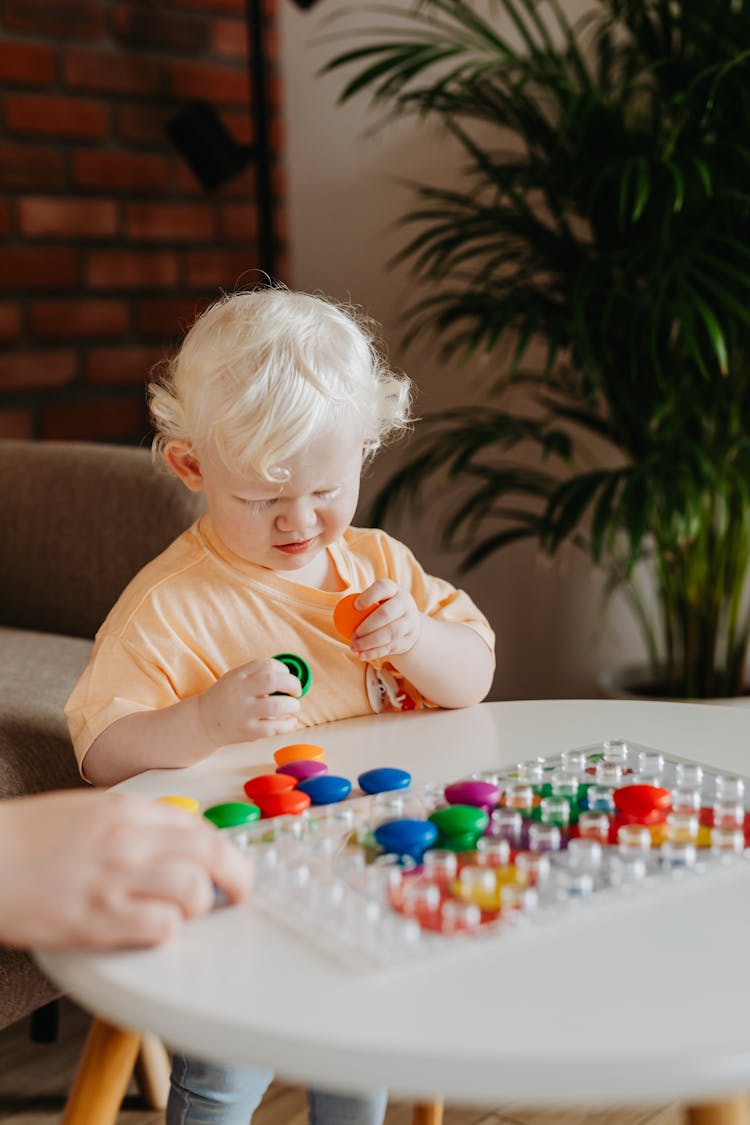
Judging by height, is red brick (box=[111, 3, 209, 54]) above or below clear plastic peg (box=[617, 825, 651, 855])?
above

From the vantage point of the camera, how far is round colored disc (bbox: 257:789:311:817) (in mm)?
784

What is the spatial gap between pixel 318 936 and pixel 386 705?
0.47 meters

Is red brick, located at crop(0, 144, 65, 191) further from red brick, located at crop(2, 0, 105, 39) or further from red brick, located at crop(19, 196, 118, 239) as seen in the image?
red brick, located at crop(2, 0, 105, 39)

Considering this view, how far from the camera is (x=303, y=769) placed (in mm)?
854

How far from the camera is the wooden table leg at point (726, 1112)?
614mm

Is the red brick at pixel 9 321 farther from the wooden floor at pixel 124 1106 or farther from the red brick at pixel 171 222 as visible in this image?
the wooden floor at pixel 124 1106

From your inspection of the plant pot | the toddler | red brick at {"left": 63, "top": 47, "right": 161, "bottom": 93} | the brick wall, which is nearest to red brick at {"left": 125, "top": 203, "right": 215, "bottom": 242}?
the brick wall

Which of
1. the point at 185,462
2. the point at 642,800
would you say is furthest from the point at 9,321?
the point at 642,800

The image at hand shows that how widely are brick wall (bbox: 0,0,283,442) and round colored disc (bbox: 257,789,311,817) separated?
5.64ft

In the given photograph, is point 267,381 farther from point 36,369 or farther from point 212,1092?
point 36,369

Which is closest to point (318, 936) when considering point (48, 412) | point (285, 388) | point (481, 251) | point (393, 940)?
point (393, 940)

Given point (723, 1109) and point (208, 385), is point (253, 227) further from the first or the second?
point (723, 1109)

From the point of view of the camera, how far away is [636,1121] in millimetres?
1310

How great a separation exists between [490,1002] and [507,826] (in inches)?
7.8
